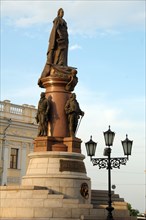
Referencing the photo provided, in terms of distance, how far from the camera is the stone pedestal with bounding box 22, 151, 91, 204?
18.5 metres

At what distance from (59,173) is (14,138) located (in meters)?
26.5

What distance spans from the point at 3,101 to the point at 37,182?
1026 inches

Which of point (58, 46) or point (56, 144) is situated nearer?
point (56, 144)

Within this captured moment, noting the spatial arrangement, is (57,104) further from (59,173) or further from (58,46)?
(59,173)

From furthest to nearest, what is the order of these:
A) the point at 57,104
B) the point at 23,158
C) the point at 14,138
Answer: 1. the point at 23,158
2. the point at 14,138
3. the point at 57,104

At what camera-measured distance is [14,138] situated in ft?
147

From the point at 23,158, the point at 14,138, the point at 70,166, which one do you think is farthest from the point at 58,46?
the point at 23,158

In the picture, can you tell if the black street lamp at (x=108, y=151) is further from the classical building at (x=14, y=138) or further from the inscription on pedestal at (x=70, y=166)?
the classical building at (x=14, y=138)

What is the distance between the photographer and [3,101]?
145 ft

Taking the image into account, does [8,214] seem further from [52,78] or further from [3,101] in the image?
[3,101]

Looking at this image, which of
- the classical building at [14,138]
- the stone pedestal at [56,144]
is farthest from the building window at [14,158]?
the stone pedestal at [56,144]

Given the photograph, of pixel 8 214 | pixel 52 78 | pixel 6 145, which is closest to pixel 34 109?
pixel 6 145

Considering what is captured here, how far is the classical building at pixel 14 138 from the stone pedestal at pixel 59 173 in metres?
24.2

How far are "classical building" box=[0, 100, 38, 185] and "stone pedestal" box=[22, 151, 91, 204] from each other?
24.2m
